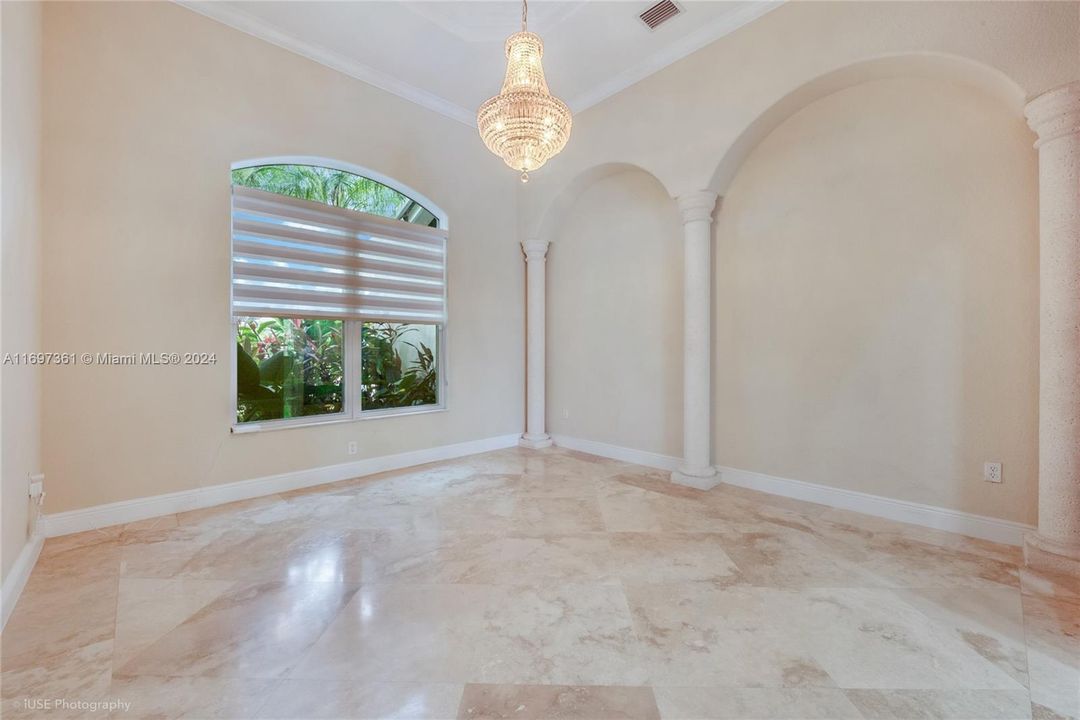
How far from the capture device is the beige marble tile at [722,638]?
5.27ft

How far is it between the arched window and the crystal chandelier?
6.18 feet

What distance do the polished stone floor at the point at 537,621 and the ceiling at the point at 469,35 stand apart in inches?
152

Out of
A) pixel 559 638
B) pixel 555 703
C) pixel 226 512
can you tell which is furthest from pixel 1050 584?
pixel 226 512

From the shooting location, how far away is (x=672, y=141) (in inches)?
157

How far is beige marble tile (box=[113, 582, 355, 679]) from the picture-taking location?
1644 mm

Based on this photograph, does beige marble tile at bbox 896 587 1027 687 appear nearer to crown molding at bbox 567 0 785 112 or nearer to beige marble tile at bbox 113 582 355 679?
beige marble tile at bbox 113 582 355 679

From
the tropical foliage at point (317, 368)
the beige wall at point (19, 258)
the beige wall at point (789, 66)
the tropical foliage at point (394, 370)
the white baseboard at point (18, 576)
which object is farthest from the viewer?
the tropical foliage at point (394, 370)

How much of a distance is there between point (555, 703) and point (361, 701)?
0.66m

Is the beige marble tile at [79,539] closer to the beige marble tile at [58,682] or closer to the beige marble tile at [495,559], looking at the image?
the beige marble tile at [58,682]

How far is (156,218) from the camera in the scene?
10.4 ft

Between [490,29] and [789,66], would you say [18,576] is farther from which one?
[789,66]

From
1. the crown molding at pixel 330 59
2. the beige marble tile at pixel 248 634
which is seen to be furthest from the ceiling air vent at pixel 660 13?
the beige marble tile at pixel 248 634

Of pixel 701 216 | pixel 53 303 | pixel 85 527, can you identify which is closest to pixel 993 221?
pixel 701 216

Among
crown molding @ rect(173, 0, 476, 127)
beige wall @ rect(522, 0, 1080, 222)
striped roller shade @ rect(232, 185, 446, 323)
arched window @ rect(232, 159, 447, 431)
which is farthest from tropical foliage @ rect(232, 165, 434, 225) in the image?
beige wall @ rect(522, 0, 1080, 222)
